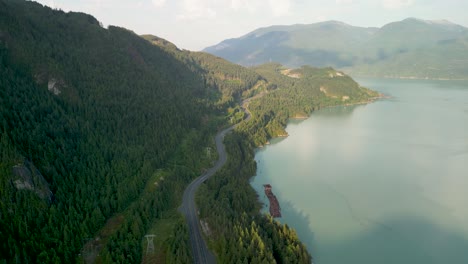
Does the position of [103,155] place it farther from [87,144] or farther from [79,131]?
[79,131]

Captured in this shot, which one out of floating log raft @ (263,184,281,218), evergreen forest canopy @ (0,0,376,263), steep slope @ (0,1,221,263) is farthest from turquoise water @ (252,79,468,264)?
steep slope @ (0,1,221,263)

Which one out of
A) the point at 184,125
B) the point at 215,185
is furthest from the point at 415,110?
the point at 215,185

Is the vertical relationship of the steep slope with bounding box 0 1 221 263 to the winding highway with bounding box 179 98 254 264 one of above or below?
above

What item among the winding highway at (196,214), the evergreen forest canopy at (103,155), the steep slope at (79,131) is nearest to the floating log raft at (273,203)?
the evergreen forest canopy at (103,155)

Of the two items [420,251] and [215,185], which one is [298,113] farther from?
[420,251]

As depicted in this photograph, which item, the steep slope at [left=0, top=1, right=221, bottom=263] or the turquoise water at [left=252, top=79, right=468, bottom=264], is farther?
the turquoise water at [left=252, top=79, right=468, bottom=264]

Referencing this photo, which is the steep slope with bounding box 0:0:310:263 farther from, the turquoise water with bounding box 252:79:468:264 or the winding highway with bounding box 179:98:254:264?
the turquoise water with bounding box 252:79:468:264

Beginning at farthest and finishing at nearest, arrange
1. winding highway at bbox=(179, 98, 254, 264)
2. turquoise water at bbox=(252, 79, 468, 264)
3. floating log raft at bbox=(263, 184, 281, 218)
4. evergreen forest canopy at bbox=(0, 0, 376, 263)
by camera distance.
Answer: floating log raft at bbox=(263, 184, 281, 218) → turquoise water at bbox=(252, 79, 468, 264) → winding highway at bbox=(179, 98, 254, 264) → evergreen forest canopy at bbox=(0, 0, 376, 263)
